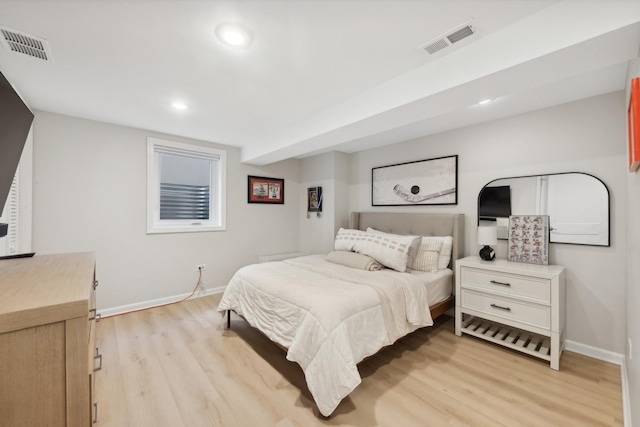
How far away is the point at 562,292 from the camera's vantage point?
2.18m

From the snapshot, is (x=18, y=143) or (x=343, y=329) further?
(x=343, y=329)

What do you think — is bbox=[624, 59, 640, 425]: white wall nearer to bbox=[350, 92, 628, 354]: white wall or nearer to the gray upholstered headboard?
bbox=[350, 92, 628, 354]: white wall

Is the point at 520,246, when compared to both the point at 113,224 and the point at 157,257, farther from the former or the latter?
the point at 113,224

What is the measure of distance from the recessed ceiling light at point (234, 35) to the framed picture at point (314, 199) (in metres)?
2.81

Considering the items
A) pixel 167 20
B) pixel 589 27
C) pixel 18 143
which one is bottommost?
pixel 18 143

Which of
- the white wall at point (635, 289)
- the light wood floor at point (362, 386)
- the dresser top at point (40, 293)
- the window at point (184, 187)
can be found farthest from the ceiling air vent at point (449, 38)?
the window at point (184, 187)

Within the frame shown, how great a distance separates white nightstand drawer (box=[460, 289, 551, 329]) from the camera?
210 centimetres

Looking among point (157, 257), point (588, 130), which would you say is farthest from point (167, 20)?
point (588, 130)

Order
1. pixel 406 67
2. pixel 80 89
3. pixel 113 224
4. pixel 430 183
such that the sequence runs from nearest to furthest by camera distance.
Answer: pixel 406 67
pixel 80 89
pixel 113 224
pixel 430 183

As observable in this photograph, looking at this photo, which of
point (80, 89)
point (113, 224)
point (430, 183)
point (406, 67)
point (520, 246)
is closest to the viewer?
point (406, 67)

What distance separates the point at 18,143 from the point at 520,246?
3.85 m

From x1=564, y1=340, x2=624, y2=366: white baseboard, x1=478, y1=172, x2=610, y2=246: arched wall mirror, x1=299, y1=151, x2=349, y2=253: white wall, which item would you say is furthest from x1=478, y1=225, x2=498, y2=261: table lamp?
x1=299, y1=151, x2=349, y2=253: white wall

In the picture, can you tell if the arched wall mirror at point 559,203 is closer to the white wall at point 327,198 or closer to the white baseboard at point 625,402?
the white baseboard at point 625,402

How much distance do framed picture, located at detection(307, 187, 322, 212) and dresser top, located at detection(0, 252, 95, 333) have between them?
321cm
